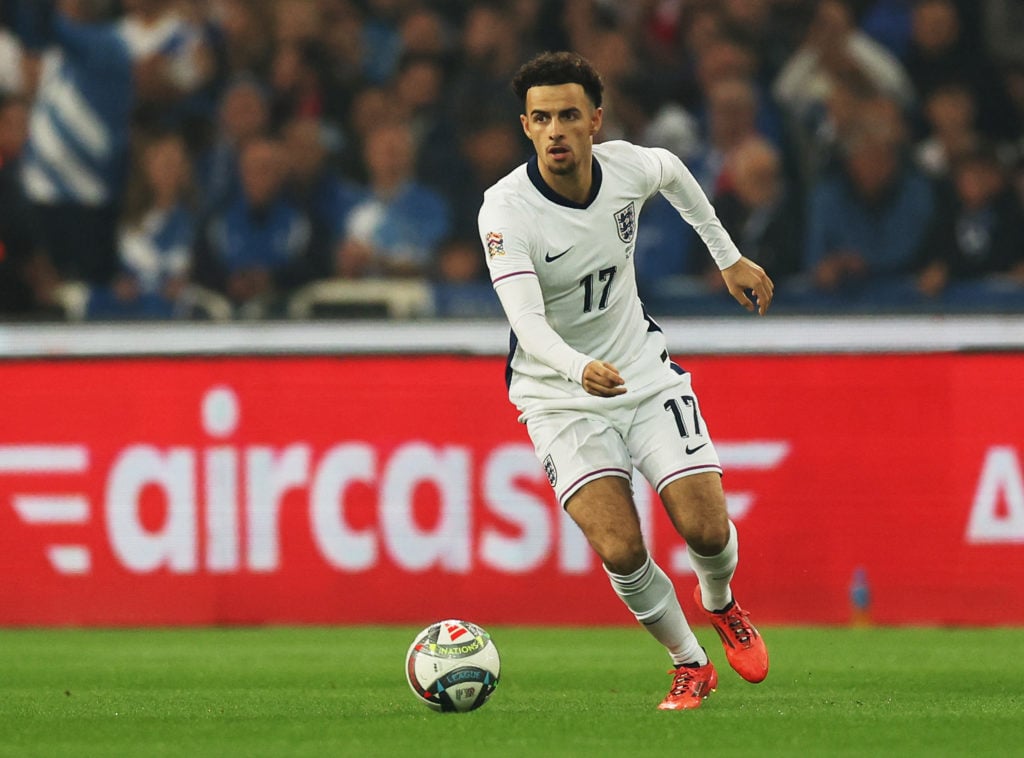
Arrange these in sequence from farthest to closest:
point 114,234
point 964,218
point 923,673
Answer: point 114,234 < point 964,218 < point 923,673

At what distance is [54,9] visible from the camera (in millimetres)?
13938

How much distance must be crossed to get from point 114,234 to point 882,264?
5466 millimetres

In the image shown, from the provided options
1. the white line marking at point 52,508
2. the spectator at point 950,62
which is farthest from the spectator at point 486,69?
the white line marking at point 52,508

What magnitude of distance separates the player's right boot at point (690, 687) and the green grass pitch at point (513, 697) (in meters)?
0.08

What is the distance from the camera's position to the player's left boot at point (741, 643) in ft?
22.0

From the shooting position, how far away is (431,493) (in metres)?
10.6

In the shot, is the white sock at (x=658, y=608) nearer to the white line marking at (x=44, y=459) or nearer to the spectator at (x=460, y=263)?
the white line marking at (x=44, y=459)

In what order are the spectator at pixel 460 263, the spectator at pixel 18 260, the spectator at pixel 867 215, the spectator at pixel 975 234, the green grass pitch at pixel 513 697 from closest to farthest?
the green grass pitch at pixel 513 697 → the spectator at pixel 975 234 → the spectator at pixel 867 215 → the spectator at pixel 460 263 → the spectator at pixel 18 260

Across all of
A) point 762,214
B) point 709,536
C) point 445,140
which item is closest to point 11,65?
point 445,140

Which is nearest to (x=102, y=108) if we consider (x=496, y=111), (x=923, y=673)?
(x=496, y=111)

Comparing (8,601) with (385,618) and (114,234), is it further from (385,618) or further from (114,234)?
(114,234)

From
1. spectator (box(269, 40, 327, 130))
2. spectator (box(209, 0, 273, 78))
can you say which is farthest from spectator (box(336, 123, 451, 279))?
spectator (box(209, 0, 273, 78))

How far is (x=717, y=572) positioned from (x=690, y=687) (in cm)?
43

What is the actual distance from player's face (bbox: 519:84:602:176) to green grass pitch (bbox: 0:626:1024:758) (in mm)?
1964
